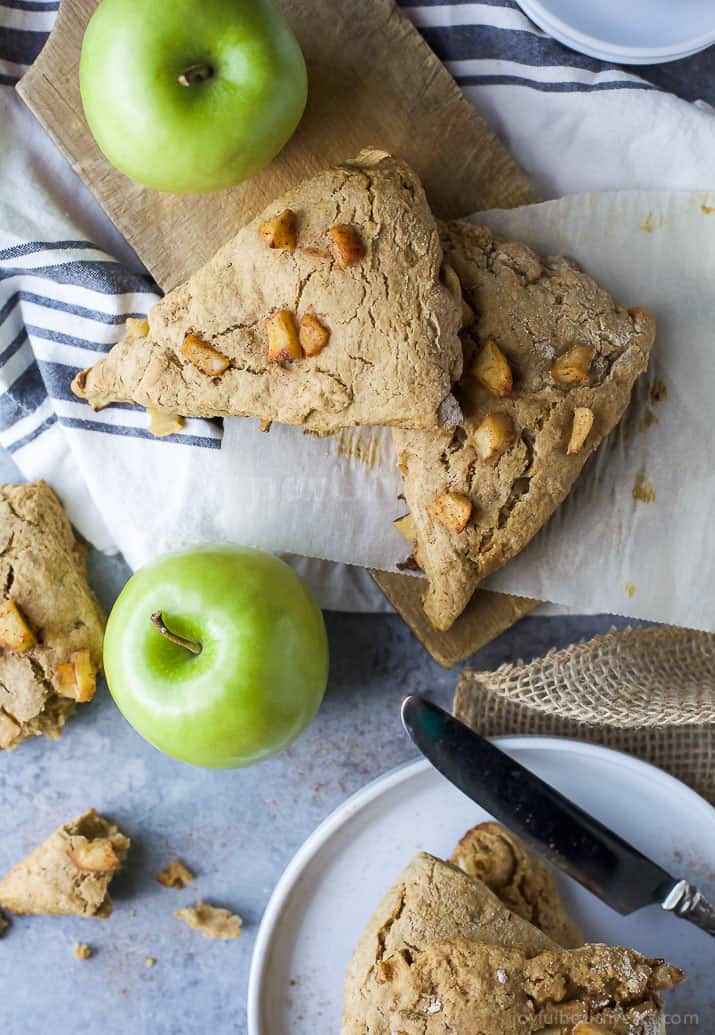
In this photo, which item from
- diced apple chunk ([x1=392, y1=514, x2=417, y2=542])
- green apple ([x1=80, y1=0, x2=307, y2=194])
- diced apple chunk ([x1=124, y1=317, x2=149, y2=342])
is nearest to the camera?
green apple ([x1=80, y1=0, x2=307, y2=194])

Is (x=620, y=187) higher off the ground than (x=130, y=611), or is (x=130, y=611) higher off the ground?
(x=620, y=187)

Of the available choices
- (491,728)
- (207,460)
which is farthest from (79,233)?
(491,728)

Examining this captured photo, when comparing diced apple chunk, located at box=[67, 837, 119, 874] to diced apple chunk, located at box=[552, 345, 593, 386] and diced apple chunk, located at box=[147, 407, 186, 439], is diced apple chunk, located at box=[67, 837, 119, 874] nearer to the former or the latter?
diced apple chunk, located at box=[147, 407, 186, 439]

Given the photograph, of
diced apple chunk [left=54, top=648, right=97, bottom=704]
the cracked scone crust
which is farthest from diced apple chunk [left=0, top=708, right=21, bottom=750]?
diced apple chunk [left=54, top=648, right=97, bottom=704]

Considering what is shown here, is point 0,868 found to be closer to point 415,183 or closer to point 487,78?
point 415,183

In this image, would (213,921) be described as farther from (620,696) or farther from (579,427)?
(579,427)

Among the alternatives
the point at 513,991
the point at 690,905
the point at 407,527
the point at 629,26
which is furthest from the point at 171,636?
the point at 629,26
